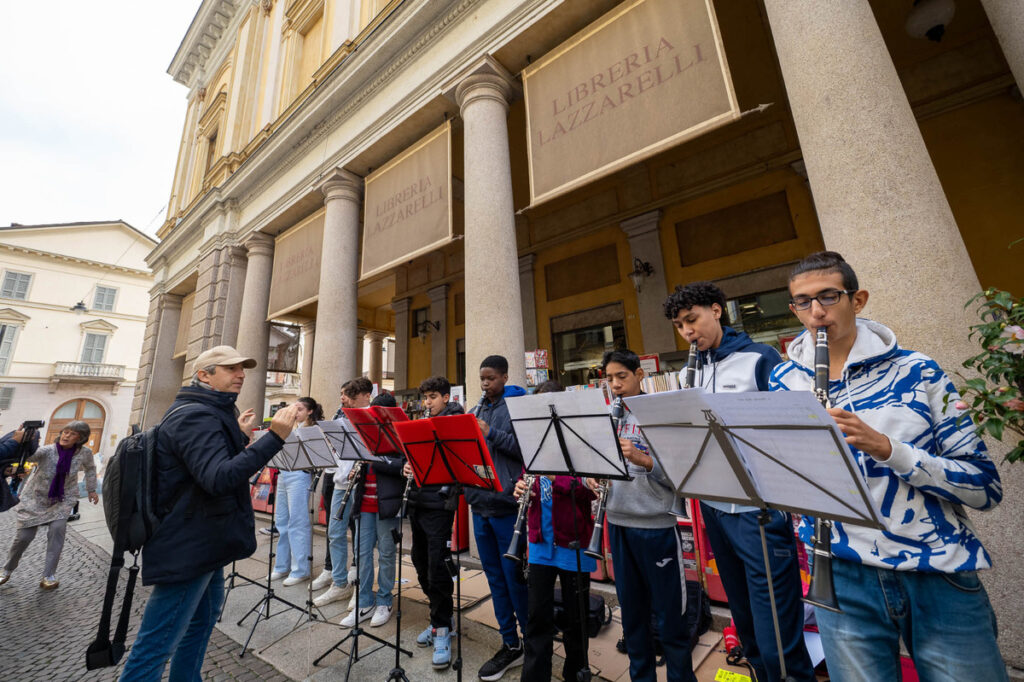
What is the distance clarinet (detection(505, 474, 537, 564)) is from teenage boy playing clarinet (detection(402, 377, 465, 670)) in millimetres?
701

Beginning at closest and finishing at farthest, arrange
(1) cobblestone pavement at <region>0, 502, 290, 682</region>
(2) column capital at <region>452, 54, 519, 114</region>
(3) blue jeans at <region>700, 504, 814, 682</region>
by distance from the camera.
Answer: (3) blue jeans at <region>700, 504, 814, 682</region>
(1) cobblestone pavement at <region>0, 502, 290, 682</region>
(2) column capital at <region>452, 54, 519, 114</region>

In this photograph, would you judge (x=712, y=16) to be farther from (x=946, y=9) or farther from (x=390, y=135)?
(x=390, y=135)

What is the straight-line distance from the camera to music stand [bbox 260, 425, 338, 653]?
418cm

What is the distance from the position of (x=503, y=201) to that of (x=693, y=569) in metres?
5.21

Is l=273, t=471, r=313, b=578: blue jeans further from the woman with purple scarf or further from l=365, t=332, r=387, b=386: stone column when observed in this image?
l=365, t=332, r=387, b=386: stone column

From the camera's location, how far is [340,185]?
9.30 meters

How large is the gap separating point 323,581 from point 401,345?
9778 mm

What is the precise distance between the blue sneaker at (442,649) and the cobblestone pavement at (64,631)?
1235 millimetres

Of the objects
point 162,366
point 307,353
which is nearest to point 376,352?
point 307,353

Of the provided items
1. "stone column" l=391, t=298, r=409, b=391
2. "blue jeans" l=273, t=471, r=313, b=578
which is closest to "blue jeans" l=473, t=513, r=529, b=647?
"blue jeans" l=273, t=471, r=313, b=578

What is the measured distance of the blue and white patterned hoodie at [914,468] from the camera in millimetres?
1280

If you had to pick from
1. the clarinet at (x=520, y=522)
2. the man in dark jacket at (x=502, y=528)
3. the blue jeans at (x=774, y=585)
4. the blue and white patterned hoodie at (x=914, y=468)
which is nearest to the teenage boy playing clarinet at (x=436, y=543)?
the man in dark jacket at (x=502, y=528)

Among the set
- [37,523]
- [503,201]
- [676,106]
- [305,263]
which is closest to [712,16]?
[676,106]

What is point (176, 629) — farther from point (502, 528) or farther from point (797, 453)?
point (797, 453)
